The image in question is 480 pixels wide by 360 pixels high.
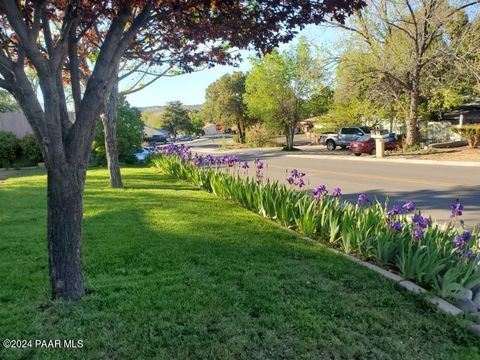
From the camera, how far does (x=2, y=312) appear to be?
11.2 ft

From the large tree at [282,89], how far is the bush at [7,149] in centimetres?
2174

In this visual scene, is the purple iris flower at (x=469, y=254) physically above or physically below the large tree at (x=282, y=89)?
below

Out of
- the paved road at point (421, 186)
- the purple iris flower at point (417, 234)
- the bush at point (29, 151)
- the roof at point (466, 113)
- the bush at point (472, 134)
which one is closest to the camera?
the purple iris flower at point (417, 234)

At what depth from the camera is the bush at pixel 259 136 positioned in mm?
44066

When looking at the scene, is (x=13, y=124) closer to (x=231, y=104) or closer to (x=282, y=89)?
(x=282, y=89)

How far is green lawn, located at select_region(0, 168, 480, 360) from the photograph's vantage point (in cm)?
290

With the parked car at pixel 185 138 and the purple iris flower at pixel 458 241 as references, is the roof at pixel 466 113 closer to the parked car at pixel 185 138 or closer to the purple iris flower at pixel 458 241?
the purple iris flower at pixel 458 241

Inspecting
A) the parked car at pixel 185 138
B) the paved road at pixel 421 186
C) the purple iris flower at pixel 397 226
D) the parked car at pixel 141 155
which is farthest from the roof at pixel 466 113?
the parked car at pixel 185 138

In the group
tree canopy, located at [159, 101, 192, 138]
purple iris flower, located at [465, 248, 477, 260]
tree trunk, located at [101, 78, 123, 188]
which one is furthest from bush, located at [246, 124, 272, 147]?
tree canopy, located at [159, 101, 192, 138]

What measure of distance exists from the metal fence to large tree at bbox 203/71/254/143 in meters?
31.9

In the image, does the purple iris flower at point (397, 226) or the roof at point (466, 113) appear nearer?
the purple iris flower at point (397, 226)

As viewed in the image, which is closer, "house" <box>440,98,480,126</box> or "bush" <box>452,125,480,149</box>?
"bush" <box>452,125,480,149</box>

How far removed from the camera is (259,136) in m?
44.5

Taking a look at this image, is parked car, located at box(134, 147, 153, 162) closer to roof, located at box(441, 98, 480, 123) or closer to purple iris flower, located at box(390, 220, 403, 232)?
purple iris flower, located at box(390, 220, 403, 232)
